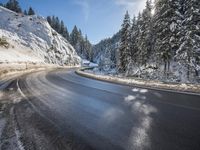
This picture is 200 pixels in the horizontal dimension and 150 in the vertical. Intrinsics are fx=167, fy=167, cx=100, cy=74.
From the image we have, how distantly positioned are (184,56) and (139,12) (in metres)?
26.5

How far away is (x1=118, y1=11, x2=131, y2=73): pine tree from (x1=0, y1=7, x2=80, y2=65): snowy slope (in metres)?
25.1

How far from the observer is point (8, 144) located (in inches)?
148

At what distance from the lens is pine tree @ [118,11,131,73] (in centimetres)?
3469

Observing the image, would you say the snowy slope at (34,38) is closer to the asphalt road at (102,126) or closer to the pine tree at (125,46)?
the pine tree at (125,46)

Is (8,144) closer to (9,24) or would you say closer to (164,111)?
(164,111)

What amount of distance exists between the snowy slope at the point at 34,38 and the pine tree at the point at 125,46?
25126mm

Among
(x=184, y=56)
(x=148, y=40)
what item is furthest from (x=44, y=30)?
(x=184, y=56)

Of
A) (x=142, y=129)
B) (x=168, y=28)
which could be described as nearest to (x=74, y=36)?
(x=168, y=28)

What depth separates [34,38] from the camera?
55.7 m

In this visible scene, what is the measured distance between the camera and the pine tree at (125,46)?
114ft

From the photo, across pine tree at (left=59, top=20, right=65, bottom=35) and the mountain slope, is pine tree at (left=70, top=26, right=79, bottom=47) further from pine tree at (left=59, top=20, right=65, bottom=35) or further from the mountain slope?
the mountain slope

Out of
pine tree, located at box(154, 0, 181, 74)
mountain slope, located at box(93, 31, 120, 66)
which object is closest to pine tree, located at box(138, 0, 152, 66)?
pine tree, located at box(154, 0, 181, 74)

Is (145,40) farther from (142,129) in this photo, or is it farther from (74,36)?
(74,36)

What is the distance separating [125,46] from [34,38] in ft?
114
